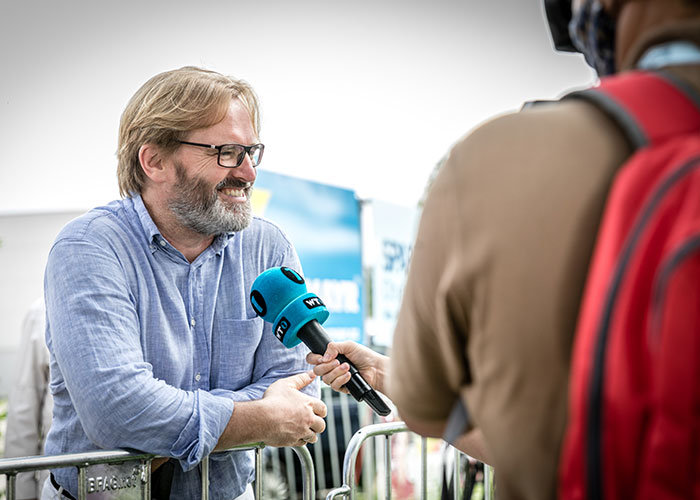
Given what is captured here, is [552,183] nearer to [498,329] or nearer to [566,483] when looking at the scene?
[498,329]

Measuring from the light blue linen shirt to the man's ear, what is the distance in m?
0.10

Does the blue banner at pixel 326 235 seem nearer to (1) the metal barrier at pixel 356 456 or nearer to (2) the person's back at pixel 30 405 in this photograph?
(2) the person's back at pixel 30 405

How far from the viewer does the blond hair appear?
2051mm

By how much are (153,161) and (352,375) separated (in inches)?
33.5

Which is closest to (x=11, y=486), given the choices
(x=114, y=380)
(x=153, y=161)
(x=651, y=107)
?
(x=114, y=380)

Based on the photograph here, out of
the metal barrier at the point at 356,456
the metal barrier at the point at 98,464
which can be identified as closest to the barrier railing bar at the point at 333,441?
the metal barrier at the point at 356,456

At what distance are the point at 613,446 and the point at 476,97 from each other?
5.49 m

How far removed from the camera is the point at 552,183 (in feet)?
2.60

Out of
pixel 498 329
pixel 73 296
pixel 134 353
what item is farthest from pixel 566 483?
pixel 73 296

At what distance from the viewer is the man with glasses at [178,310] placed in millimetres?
1709

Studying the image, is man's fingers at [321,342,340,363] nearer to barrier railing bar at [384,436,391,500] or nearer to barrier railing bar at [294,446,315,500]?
barrier railing bar at [294,446,315,500]

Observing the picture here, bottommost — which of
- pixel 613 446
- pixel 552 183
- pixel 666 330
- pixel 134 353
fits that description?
pixel 134 353

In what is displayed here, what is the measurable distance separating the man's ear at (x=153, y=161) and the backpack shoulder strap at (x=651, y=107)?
152 centimetres

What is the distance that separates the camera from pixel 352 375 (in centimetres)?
176
